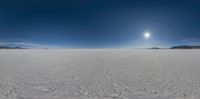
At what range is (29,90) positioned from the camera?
503cm

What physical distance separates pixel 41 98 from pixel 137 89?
2765 millimetres

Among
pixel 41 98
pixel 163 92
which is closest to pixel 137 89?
A: pixel 163 92

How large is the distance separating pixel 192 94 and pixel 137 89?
1473mm

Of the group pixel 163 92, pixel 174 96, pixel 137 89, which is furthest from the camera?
pixel 137 89

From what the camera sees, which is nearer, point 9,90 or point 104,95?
point 104,95

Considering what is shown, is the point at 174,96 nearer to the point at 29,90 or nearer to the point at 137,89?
the point at 137,89

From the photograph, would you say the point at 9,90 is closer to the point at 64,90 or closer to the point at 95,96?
the point at 64,90

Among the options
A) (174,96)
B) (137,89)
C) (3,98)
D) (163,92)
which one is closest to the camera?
(3,98)

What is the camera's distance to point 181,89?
512 centimetres

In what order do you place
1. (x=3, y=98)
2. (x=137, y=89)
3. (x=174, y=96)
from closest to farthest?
(x=3, y=98), (x=174, y=96), (x=137, y=89)

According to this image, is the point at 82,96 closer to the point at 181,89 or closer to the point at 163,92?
the point at 163,92

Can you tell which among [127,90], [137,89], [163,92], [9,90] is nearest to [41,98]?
[9,90]

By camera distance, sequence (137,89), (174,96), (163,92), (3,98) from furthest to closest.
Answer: (137,89), (163,92), (174,96), (3,98)

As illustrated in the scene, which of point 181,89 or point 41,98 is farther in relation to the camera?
→ point 181,89
